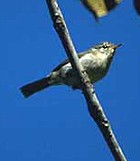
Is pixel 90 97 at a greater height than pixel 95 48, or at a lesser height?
lesser

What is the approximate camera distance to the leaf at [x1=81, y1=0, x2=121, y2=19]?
1.23 m

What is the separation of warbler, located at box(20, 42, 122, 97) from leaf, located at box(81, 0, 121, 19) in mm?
5121

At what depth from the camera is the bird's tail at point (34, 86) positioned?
748 cm

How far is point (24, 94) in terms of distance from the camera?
24.6 ft

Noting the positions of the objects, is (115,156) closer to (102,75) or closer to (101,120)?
(101,120)

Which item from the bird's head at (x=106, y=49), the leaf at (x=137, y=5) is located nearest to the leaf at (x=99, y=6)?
the leaf at (x=137, y=5)

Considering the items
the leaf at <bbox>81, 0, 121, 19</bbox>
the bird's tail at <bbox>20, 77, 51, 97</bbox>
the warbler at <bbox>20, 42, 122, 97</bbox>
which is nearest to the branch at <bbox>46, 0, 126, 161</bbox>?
the leaf at <bbox>81, 0, 121, 19</bbox>

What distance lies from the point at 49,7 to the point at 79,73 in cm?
24

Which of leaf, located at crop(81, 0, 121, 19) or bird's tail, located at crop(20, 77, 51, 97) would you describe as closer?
leaf, located at crop(81, 0, 121, 19)

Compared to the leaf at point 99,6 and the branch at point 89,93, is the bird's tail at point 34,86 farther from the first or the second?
the leaf at point 99,6

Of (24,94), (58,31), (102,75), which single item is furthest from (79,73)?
(24,94)

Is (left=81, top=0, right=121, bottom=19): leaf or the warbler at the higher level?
the warbler

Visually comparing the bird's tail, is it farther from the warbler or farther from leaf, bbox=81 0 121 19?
leaf, bbox=81 0 121 19

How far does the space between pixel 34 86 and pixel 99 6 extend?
651cm
